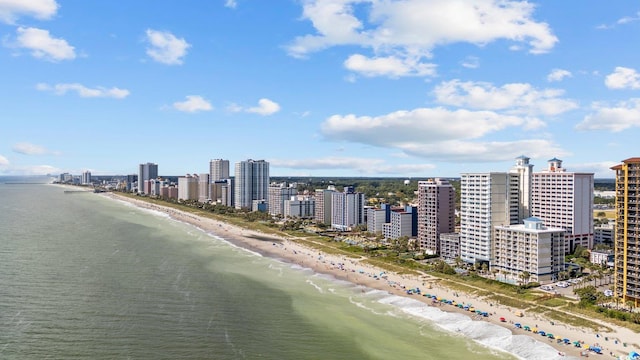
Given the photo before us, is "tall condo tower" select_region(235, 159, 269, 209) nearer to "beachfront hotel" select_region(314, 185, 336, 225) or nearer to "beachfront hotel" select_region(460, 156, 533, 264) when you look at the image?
"beachfront hotel" select_region(314, 185, 336, 225)

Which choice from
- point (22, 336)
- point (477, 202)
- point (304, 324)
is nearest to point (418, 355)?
point (304, 324)

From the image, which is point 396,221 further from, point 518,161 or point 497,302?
point 497,302

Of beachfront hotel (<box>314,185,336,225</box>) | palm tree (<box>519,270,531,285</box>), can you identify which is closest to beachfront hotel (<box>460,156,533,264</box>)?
palm tree (<box>519,270,531,285</box>)

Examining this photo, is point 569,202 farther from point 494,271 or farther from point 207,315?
point 207,315

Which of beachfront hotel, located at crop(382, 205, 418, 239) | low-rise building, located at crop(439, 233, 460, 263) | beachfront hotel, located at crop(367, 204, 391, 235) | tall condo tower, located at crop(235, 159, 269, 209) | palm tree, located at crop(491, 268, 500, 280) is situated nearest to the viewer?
palm tree, located at crop(491, 268, 500, 280)

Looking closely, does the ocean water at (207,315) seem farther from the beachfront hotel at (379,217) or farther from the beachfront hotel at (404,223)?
the beachfront hotel at (379,217)

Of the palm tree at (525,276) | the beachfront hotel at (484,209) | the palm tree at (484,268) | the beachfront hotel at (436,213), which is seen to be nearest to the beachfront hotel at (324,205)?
the beachfront hotel at (436,213)

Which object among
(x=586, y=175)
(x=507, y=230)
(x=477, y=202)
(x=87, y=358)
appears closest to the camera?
(x=87, y=358)
